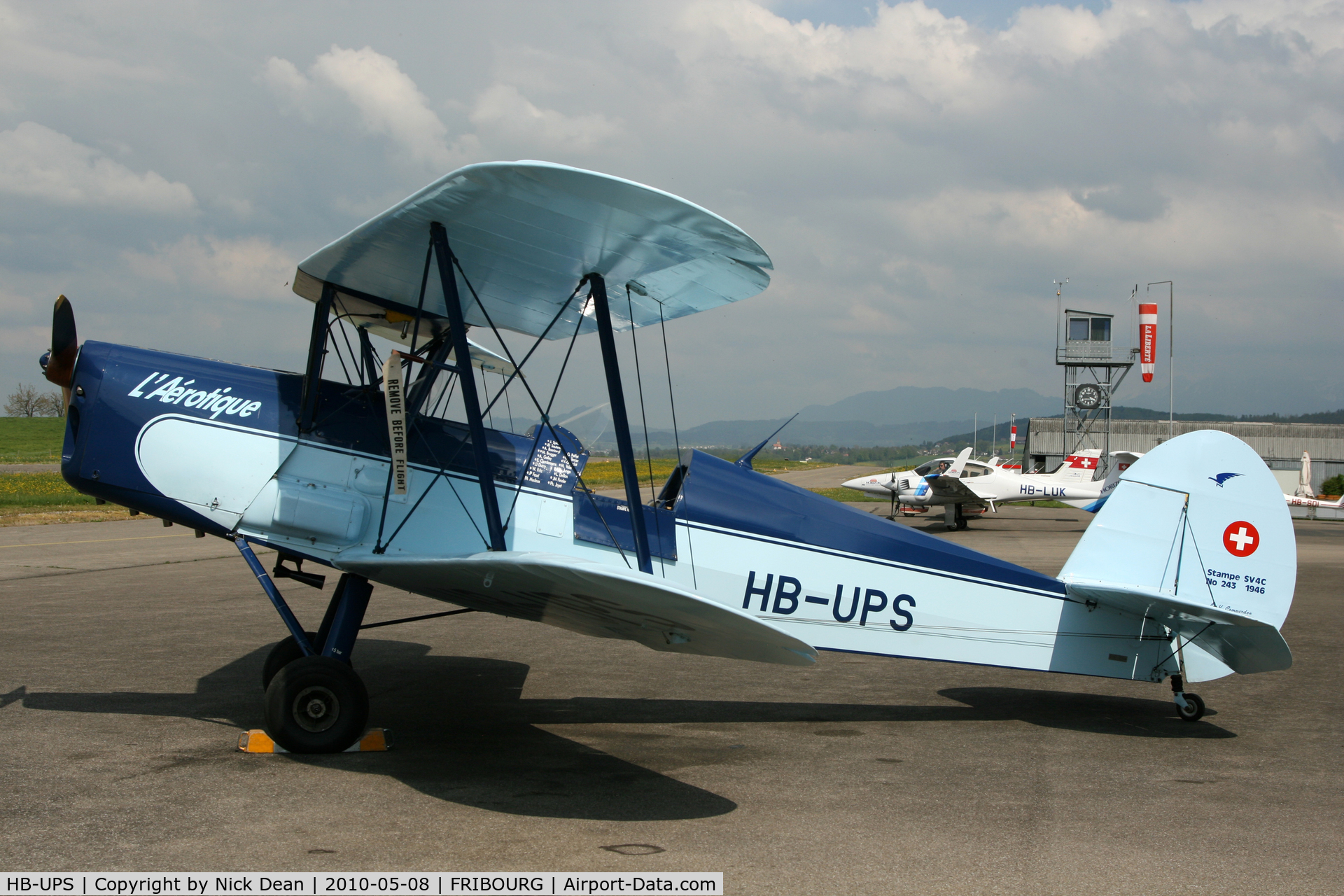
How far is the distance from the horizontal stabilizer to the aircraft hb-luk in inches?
1.6

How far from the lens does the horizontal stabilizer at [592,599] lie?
3727 millimetres

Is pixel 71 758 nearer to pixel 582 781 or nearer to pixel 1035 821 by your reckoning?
pixel 582 781

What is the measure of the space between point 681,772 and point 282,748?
2155 mm

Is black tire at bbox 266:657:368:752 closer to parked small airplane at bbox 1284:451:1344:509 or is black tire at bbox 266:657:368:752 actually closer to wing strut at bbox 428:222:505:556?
wing strut at bbox 428:222:505:556

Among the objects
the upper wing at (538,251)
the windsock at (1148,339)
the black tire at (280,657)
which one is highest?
the windsock at (1148,339)

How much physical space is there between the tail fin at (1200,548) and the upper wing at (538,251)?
3.01 meters

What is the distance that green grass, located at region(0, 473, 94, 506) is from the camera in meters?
25.4

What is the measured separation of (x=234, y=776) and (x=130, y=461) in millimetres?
1984

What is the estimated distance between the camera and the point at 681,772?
193 inches

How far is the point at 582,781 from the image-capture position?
15.4ft

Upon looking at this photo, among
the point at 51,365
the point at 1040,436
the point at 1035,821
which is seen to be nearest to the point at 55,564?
the point at 51,365

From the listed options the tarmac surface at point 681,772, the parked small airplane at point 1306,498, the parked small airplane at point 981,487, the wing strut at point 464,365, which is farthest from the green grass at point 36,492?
the parked small airplane at point 1306,498

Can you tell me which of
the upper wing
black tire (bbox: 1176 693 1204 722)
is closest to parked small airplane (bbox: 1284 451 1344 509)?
black tire (bbox: 1176 693 1204 722)

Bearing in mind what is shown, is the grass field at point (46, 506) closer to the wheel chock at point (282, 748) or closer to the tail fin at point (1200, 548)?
the wheel chock at point (282, 748)
